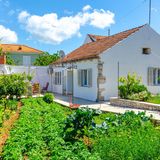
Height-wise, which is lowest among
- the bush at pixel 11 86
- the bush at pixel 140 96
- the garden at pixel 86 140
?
the garden at pixel 86 140

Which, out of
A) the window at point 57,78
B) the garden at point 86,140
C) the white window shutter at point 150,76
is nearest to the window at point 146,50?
the white window shutter at point 150,76

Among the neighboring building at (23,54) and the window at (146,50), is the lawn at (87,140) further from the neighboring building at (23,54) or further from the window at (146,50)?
the neighboring building at (23,54)

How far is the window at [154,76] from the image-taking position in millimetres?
23484

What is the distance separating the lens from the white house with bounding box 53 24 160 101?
2144 cm

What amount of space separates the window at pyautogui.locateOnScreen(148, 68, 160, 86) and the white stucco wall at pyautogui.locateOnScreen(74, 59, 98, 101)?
4.23 metres

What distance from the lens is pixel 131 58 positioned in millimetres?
22578

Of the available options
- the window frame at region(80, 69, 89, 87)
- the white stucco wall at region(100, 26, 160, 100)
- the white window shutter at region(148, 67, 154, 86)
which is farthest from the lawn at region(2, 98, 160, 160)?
the white window shutter at region(148, 67, 154, 86)

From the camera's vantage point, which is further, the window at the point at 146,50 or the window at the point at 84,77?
the window at the point at 84,77

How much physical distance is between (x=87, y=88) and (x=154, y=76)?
500 cm

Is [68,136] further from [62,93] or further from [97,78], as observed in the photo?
[62,93]

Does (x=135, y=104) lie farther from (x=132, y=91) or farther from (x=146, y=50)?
(x=146, y=50)

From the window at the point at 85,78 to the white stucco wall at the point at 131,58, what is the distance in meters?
1.51

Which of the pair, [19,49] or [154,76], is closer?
[154,76]

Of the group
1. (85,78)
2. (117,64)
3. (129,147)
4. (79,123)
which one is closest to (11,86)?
(85,78)
